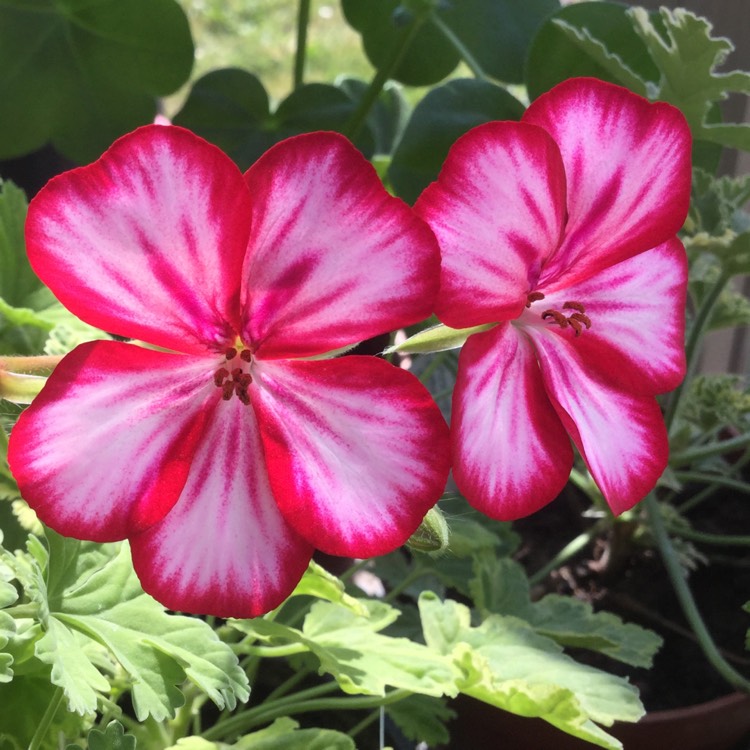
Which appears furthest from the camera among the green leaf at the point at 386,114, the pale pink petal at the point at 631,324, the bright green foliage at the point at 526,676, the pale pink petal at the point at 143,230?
the green leaf at the point at 386,114

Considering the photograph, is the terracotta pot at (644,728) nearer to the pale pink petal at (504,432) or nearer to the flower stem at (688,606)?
the flower stem at (688,606)

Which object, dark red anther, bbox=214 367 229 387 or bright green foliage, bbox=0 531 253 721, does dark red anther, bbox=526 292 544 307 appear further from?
bright green foliage, bbox=0 531 253 721

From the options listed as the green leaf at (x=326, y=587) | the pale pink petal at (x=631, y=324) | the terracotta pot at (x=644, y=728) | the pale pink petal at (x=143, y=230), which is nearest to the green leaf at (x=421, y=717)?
the terracotta pot at (x=644, y=728)

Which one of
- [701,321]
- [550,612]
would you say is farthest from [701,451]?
[550,612]

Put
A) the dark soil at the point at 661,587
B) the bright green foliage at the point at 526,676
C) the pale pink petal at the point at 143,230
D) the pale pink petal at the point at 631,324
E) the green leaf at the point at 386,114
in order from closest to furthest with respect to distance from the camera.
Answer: the pale pink petal at the point at 143,230
the pale pink petal at the point at 631,324
the bright green foliage at the point at 526,676
the dark soil at the point at 661,587
the green leaf at the point at 386,114

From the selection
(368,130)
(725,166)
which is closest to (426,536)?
(368,130)
